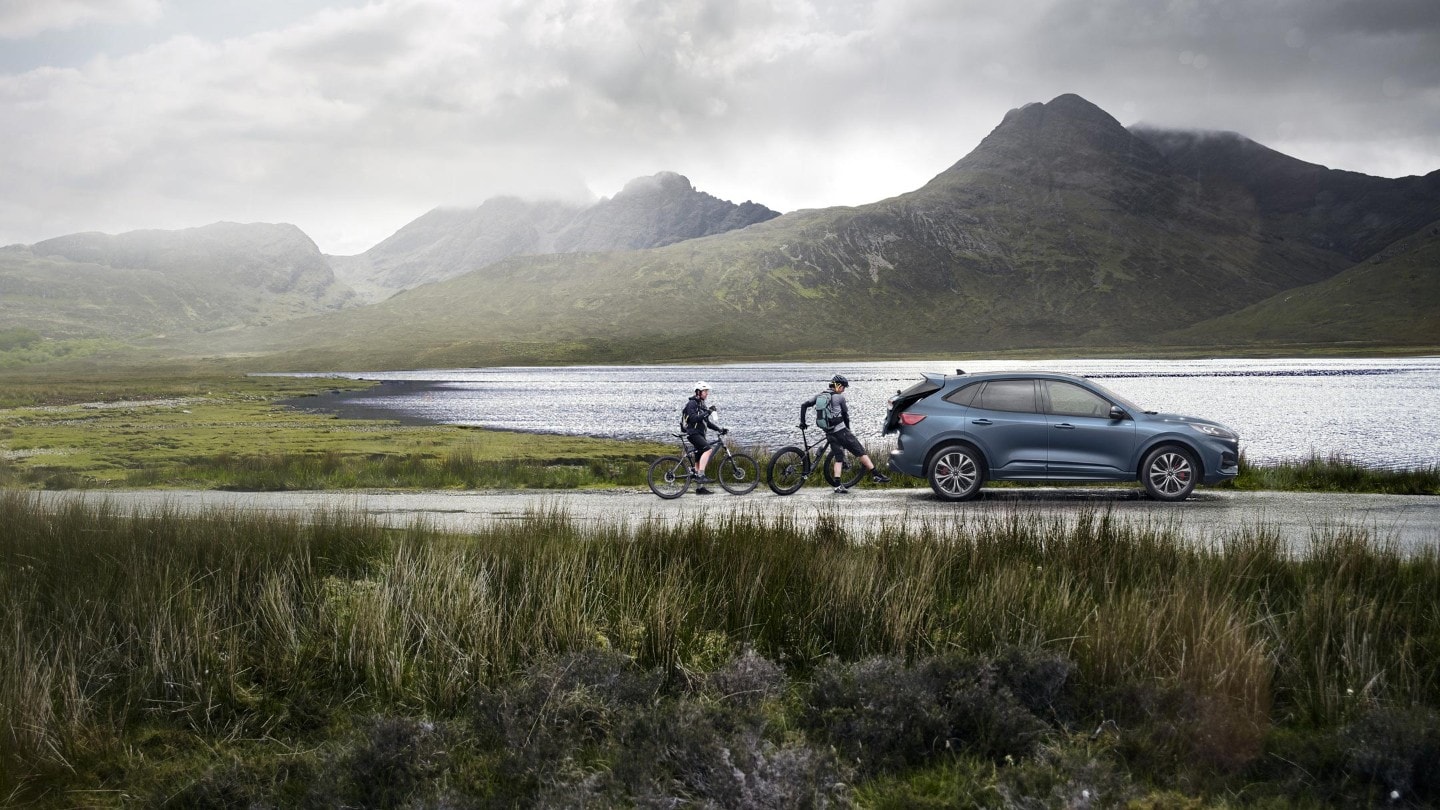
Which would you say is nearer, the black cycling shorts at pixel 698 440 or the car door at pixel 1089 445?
the car door at pixel 1089 445

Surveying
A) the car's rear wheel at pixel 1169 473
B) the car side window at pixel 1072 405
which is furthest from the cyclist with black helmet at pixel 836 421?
the car's rear wheel at pixel 1169 473

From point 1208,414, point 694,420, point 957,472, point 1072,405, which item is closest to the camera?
point 957,472

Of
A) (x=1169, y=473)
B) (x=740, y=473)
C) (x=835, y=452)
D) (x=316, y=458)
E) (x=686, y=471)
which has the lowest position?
(x=316, y=458)

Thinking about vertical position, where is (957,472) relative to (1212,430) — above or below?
below

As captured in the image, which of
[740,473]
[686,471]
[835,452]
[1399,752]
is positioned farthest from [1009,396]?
[1399,752]

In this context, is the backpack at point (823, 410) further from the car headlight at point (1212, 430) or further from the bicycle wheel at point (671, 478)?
the car headlight at point (1212, 430)

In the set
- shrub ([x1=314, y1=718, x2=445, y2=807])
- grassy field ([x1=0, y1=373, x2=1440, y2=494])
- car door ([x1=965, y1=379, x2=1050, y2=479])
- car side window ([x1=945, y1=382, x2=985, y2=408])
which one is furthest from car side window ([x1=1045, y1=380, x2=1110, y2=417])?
shrub ([x1=314, y1=718, x2=445, y2=807])

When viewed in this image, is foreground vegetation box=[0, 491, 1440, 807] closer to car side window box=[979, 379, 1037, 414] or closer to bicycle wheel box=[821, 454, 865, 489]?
car side window box=[979, 379, 1037, 414]

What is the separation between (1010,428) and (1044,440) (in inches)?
23.4

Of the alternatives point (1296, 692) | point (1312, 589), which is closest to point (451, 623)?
point (1296, 692)

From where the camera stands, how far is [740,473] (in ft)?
65.0

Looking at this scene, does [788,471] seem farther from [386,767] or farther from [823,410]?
[386,767]

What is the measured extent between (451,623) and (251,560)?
2.84 meters

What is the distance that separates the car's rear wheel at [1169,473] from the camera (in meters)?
16.5
